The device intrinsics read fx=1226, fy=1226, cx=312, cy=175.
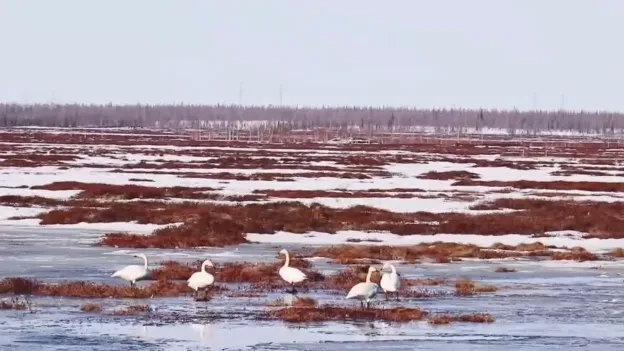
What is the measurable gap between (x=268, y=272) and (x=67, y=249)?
7.21 m

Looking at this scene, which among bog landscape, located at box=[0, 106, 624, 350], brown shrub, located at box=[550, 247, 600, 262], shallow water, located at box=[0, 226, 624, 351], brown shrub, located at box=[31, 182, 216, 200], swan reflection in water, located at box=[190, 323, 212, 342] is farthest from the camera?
brown shrub, located at box=[31, 182, 216, 200]

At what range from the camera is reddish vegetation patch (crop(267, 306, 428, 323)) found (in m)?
18.7

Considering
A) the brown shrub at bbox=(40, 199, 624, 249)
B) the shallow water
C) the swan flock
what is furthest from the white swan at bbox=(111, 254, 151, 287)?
the brown shrub at bbox=(40, 199, 624, 249)

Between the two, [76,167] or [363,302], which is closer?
[363,302]

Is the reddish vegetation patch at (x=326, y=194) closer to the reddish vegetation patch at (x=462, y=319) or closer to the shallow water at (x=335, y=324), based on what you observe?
the shallow water at (x=335, y=324)

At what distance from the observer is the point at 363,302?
20.6 meters

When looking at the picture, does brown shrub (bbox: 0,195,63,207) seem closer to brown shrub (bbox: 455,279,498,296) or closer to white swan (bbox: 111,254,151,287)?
white swan (bbox: 111,254,151,287)

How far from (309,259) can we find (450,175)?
3917 cm

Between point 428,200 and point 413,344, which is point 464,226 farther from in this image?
A: point 413,344

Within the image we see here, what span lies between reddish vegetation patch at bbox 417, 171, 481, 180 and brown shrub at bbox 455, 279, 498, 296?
1642 inches

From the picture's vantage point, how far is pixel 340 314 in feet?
63.0

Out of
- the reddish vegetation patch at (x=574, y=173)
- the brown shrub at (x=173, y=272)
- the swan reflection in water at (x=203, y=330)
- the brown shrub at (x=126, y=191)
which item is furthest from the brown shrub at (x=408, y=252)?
the reddish vegetation patch at (x=574, y=173)

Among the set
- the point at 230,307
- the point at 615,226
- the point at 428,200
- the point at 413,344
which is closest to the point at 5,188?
the point at 428,200

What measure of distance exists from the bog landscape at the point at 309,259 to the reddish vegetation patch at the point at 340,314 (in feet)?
0.16
